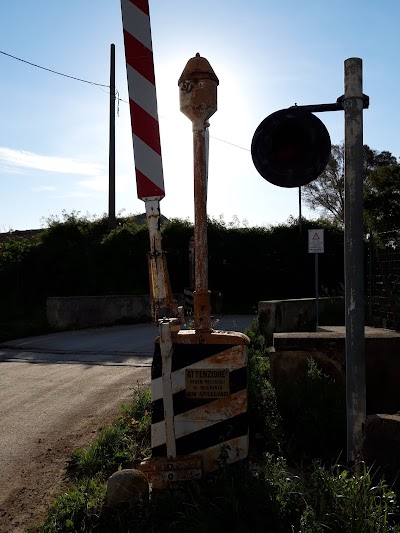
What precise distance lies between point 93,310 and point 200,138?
13709 mm

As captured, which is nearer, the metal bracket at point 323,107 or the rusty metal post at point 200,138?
the metal bracket at point 323,107

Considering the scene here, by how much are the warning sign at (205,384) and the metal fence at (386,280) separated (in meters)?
3.64

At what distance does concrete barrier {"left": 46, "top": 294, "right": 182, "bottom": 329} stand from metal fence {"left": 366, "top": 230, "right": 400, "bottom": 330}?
33.9 feet

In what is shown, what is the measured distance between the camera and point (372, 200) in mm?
35250

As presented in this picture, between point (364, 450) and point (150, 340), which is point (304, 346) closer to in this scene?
point (364, 450)

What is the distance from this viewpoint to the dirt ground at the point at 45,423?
3.98m

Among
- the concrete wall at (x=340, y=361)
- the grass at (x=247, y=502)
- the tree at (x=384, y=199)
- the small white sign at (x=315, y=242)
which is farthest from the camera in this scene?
the tree at (x=384, y=199)

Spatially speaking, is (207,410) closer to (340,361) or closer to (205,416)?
(205,416)

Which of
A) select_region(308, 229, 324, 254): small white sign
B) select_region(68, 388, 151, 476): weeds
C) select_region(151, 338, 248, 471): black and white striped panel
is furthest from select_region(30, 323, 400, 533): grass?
select_region(308, 229, 324, 254): small white sign

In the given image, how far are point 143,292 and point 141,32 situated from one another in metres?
17.1

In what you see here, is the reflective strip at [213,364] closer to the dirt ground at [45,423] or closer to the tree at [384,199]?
the dirt ground at [45,423]

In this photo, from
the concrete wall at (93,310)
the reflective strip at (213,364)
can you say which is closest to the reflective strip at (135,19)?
the reflective strip at (213,364)

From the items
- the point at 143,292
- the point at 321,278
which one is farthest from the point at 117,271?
the point at 321,278

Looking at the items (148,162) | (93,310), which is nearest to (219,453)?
(148,162)
